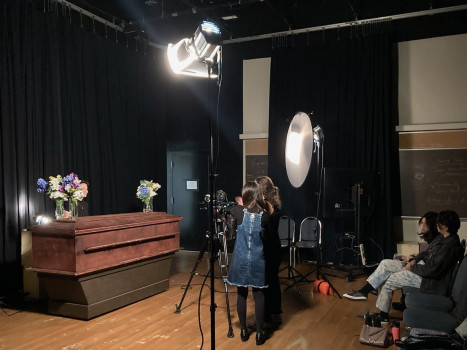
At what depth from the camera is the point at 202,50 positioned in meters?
2.54

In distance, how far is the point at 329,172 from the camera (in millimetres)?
5320

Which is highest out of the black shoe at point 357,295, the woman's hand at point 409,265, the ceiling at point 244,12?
the ceiling at point 244,12

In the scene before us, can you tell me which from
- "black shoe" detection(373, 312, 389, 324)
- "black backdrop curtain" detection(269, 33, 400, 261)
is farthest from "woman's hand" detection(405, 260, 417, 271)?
"black backdrop curtain" detection(269, 33, 400, 261)

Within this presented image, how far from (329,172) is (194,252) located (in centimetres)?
326

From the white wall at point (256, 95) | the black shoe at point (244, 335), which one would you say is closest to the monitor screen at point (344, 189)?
the white wall at point (256, 95)

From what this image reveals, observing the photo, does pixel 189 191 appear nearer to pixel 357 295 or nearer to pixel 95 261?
pixel 95 261

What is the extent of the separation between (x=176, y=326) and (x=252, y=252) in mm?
1116

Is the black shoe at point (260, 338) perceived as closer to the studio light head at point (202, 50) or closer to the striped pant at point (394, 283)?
the striped pant at point (394, 283)

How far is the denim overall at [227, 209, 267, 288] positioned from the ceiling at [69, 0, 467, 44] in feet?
12.0

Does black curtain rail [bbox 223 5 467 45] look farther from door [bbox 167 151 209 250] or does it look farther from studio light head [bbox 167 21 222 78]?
studio light head [bbox 167 21 222 78]

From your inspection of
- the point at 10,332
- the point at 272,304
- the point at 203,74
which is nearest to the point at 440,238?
the point at 272,304

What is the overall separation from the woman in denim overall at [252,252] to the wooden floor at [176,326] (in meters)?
0.41

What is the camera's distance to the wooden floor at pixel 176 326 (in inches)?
128

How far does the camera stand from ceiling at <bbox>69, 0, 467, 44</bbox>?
5738 mm
